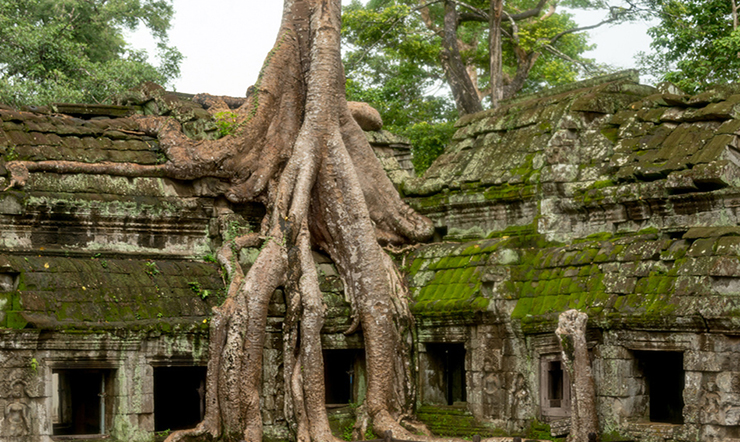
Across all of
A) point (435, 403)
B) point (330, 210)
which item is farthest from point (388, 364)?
point (330, 210)

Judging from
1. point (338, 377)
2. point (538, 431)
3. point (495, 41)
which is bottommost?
point (538, 431)

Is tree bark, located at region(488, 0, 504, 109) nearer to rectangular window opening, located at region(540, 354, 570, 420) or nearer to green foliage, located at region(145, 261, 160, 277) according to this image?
rectangular window opening, located at region(540, 354, 570, 420)

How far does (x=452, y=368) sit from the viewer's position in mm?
13531

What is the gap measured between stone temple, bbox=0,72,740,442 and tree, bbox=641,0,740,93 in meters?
3.67

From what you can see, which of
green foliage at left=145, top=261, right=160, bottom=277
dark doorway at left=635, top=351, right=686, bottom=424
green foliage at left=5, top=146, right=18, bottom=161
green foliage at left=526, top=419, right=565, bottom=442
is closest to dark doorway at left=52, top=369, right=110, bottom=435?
green foliage at left=145, top=261, right=160, bottom=277

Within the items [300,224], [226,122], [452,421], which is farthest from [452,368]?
[226,122]

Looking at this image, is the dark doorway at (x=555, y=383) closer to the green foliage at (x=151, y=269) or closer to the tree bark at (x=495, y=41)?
the green foliage at (x=151, y=269)

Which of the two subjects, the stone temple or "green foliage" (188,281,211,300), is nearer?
the stone temple

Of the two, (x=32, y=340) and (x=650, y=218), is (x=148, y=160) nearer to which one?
(x=32, y=340)

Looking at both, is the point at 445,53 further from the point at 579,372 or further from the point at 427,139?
the point at 579,372

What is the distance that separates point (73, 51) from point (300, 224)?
9.46 metres

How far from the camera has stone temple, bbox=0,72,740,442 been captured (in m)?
10.6

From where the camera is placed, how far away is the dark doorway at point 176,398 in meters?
14.3

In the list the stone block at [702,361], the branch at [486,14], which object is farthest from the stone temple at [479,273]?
the branch at [486,14]
